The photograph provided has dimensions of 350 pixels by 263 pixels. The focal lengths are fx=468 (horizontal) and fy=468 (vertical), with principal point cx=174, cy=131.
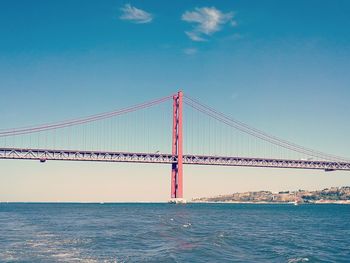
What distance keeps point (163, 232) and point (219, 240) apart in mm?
6630

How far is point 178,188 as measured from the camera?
89438 mm

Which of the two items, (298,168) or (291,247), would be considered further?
(298,168)

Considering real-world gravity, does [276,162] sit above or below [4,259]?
above

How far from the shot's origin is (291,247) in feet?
88.4

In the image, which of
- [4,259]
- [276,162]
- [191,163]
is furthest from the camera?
[276,162]

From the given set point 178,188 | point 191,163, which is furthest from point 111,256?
point 191,163

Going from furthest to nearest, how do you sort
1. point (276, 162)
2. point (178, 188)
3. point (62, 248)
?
1. point (276, 162)
2. point (178, 188)
3. point (62, 248)

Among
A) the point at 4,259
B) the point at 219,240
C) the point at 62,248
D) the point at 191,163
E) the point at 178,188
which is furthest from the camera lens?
the point at 191,163

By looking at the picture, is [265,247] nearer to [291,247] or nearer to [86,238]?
[291,247]

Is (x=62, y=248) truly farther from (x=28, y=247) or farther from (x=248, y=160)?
(x=248, y=160)

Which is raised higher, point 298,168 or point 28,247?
point 298,168

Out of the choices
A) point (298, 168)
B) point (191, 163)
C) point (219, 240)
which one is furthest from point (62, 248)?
point (298, 168)

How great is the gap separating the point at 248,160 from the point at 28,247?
78.0 metres

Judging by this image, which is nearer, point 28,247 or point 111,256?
point 111,256
